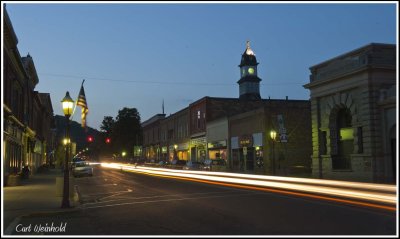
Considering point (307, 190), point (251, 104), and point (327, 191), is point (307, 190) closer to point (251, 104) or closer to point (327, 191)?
point (327, 191)

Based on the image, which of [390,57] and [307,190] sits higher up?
[390,57]

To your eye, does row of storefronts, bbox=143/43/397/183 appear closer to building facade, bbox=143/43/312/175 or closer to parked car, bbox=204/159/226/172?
building facade, bbox=143/43/312/175

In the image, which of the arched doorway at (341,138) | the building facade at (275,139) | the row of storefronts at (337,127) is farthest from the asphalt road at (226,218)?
the building facade at (275,139)

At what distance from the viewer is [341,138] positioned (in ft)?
105

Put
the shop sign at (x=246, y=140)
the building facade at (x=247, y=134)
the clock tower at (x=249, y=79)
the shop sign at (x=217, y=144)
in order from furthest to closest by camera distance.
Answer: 1. the clock tower at (x=249, y=79)
2. the shop sign at (x=217, y=144)
3. the shop sign at (x=246, y=140)
4. the building facade at (x=247, y=134)

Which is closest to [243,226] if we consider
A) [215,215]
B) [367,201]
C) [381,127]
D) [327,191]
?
[215,215]

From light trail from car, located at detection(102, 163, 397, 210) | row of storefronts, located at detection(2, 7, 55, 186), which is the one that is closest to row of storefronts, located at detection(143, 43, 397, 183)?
light trail from car, located at detection(102, 163, 397, 210)

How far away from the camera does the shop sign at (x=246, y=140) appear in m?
44.7

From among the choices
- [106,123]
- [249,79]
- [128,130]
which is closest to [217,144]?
[249,79]

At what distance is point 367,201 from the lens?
14852 mm

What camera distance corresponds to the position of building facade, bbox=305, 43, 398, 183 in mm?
27578

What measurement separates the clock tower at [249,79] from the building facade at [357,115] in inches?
2039

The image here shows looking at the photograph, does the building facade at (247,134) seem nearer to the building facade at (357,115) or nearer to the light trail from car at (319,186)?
the building facade at (357,115)

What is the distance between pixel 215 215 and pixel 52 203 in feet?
22.4
